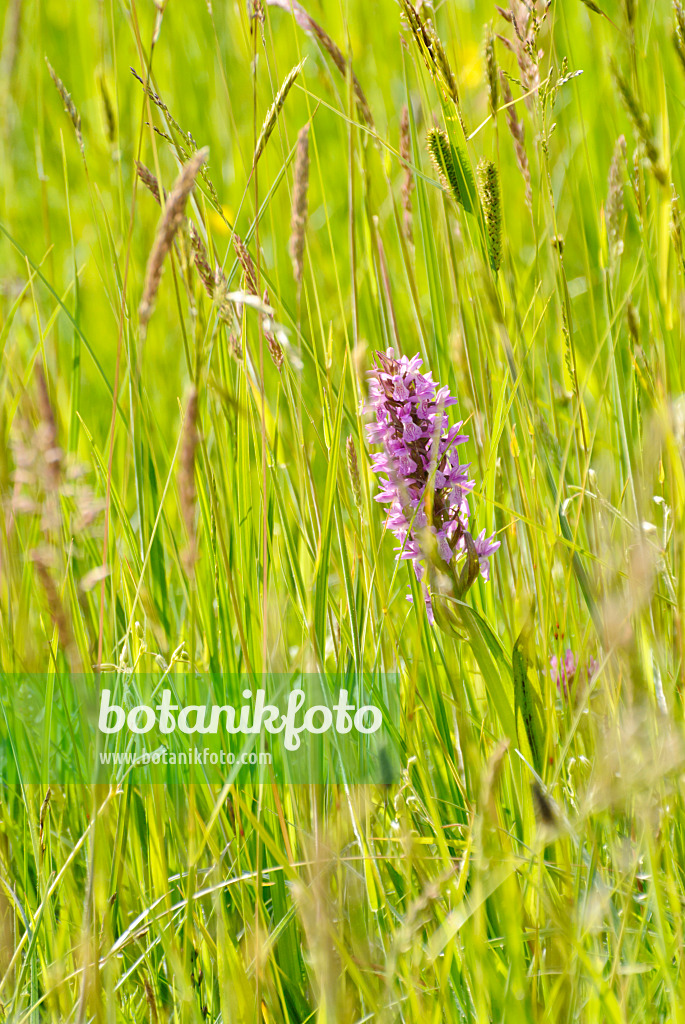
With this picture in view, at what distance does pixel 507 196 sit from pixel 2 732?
1341 millimetres

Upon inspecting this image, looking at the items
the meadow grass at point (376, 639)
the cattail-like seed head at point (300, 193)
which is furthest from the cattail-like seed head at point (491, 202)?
the cattail-like seed head at point (300, 193)

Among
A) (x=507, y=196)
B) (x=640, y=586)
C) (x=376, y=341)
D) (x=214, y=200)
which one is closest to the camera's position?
(x=640, y=586)

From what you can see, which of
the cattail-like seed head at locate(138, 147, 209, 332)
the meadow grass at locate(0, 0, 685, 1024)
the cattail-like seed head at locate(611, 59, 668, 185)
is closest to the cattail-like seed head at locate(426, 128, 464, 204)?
the meadow grass at locate(0, 0, 685, 1024)

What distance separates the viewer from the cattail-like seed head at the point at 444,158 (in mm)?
543

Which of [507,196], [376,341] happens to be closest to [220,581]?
[376,341]

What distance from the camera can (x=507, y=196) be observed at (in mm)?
1565

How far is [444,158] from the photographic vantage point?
553 mm

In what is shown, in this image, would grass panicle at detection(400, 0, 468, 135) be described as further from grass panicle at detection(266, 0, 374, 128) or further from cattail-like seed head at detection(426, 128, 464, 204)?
grass panicle at detection(266, 0, 374, 128)

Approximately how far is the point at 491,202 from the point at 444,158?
50mm

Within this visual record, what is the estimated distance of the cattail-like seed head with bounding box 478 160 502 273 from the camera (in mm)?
535

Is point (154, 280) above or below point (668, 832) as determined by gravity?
above

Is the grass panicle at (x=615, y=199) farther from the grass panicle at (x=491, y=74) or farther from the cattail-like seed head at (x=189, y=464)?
the cattail-like seed head at (x=189, y=464)

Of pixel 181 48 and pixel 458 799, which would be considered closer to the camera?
pixel 458 799

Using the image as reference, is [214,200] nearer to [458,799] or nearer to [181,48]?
[458,799]
